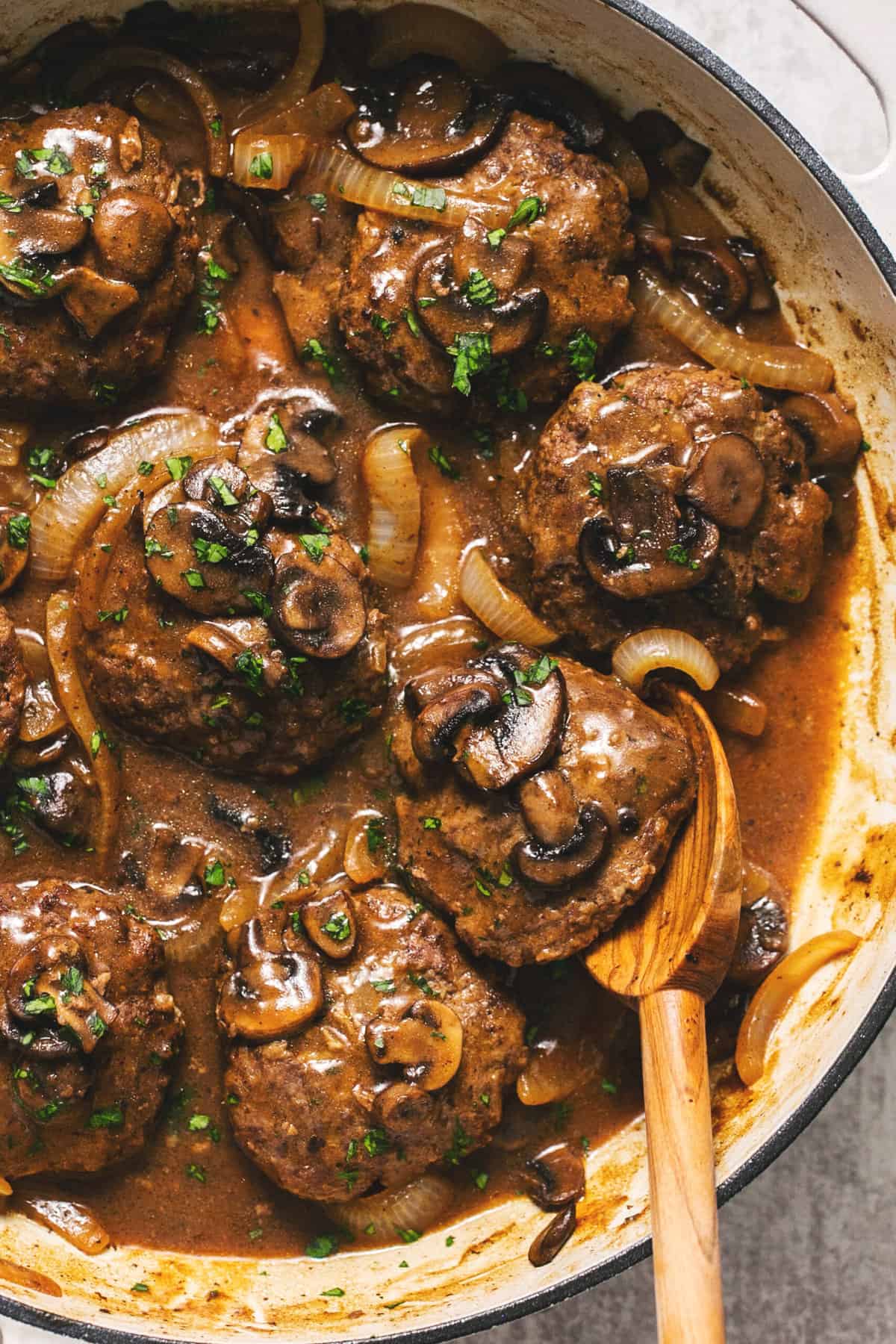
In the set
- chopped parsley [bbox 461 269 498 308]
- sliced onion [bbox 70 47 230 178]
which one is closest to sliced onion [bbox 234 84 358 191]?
sliced onion [bbox 70 47 230 178]

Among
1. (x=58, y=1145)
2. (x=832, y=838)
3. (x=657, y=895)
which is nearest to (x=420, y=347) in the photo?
(x=657, y=895)

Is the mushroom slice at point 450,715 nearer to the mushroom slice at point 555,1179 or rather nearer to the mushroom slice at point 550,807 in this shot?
the mushroom slice at point 550,807

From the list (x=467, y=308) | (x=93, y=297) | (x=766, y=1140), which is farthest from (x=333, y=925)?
(x=93, y=297)

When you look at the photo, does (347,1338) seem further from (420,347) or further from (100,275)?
(100,275)

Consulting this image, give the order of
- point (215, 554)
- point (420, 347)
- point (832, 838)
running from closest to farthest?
1. point (215, 554)
2. point (420, 347)
3. point (832, 838)

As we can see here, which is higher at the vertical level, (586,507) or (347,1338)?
(586,507)

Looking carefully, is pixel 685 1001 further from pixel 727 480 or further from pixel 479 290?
pixel 479 290
